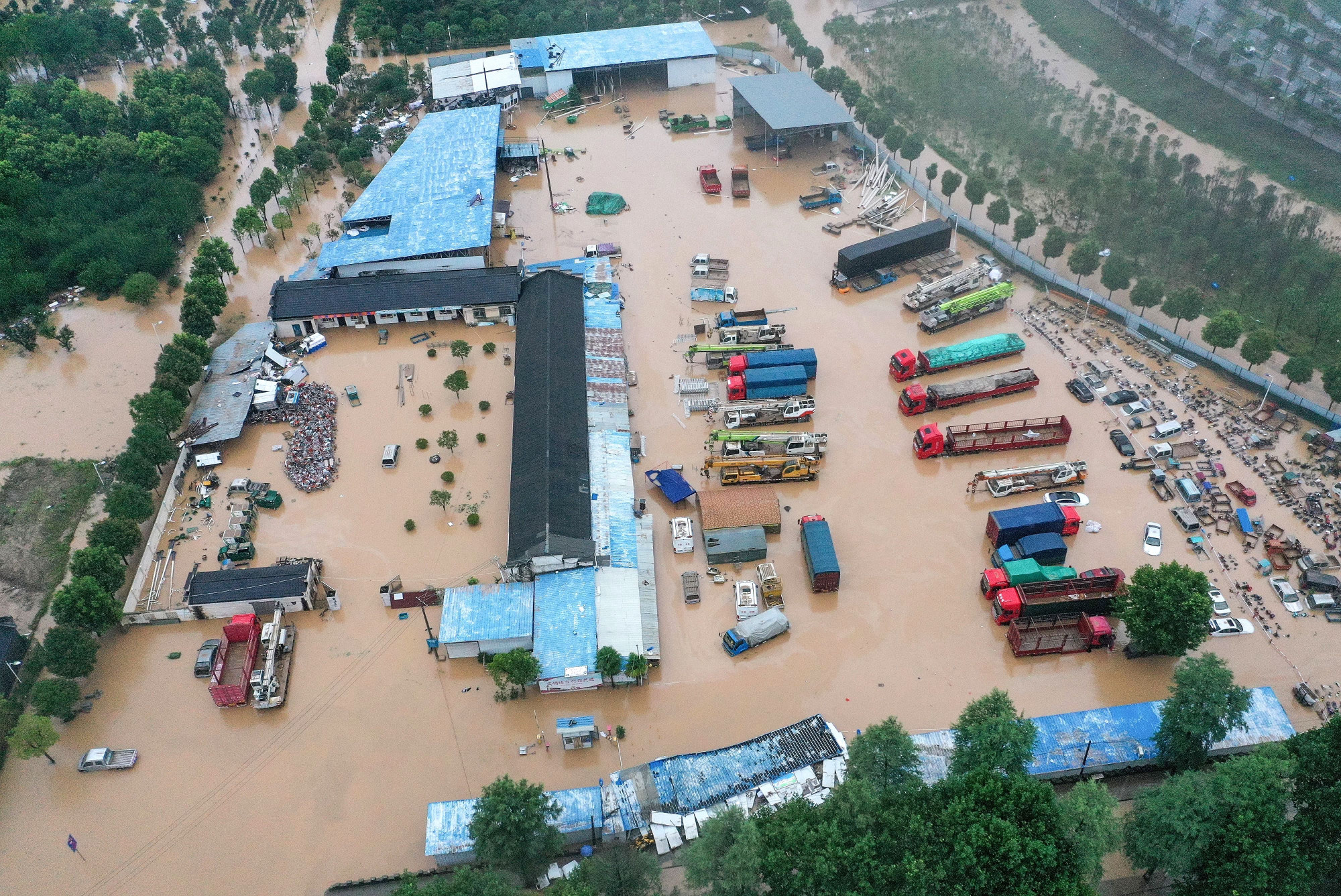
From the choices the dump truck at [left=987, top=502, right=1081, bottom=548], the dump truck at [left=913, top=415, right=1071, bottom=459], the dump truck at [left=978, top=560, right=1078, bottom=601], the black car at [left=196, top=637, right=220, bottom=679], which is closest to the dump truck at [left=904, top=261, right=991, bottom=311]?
the dump truck at [left=913, top=415, right=1071, bottom=459]

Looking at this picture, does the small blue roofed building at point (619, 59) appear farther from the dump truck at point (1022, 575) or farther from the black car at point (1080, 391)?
the dump truck at point (1022, 575)

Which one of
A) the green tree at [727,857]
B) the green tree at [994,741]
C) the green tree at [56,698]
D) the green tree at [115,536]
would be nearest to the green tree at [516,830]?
the green tree at [727,857]

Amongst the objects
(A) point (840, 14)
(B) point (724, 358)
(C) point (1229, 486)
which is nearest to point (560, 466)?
(B) point (724, 358)

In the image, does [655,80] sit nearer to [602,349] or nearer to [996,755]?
[602,349]

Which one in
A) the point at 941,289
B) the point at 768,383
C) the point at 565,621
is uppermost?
the point at 941,289

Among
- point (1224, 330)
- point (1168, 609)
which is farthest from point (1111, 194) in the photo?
point (1168, 609)

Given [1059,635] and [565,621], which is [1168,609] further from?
[565,621]
